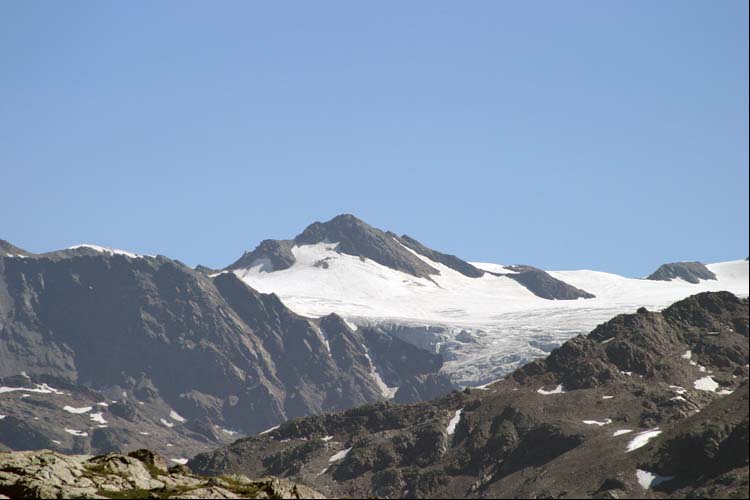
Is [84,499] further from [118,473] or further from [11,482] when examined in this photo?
[118,473]

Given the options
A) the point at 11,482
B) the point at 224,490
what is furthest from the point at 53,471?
the point at 224,490

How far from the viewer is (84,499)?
529 feet

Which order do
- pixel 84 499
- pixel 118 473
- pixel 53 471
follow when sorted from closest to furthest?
pixel 84 499 < pixel 53 471 < pixel 118 473

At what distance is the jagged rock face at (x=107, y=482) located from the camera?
16225 cm

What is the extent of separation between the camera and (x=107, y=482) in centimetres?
17650

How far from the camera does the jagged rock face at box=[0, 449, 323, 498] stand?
162m

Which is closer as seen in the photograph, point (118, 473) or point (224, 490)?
point (224, 490)

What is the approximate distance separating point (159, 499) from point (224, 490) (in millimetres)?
9664

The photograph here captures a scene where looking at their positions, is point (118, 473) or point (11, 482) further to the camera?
point (118, 473)

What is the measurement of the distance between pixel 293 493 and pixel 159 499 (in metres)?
19.8

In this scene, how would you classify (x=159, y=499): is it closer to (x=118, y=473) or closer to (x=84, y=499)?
(x=84, y=499)

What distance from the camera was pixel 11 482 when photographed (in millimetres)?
162875

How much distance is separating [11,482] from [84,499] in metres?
9.43

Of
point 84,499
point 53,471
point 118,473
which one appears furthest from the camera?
point 118,473
